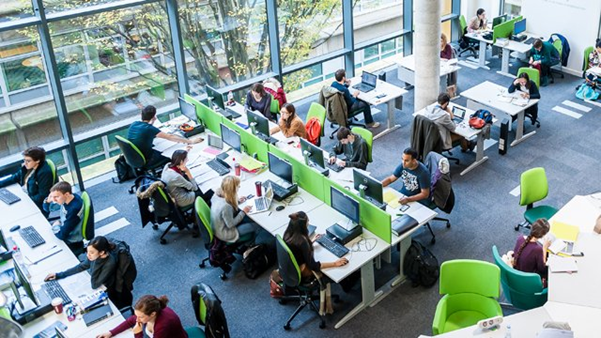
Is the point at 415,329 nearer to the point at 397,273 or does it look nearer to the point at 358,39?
the point at 397,273

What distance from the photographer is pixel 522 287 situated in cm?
536

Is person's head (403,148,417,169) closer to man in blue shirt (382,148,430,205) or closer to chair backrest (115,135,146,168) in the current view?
man in blue shirt (382,148,430,205)

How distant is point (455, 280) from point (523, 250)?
786mm

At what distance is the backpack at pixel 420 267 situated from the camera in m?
6.36

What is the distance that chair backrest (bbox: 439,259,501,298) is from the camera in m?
5.12

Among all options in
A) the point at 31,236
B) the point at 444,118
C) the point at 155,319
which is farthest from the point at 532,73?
the point at 31,236

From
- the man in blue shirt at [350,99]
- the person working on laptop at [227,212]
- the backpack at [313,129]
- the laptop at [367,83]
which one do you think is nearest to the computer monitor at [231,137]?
the backpack at [313,129]

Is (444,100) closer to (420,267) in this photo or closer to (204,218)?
(420,267)

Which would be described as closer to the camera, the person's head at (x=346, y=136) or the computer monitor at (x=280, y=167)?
the computer monitor at (x=280, y=167)

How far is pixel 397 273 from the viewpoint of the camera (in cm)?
669

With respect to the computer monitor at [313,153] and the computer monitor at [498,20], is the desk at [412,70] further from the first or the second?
the computer monitor at [313,153]

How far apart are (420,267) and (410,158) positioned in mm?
1198

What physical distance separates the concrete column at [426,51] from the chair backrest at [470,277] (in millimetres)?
5125

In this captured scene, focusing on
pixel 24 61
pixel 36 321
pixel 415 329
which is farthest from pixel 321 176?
pixel 24 61
